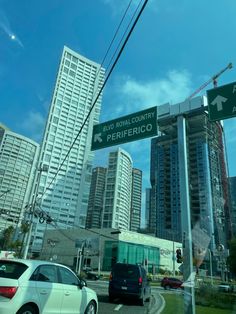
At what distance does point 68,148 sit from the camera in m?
84.8

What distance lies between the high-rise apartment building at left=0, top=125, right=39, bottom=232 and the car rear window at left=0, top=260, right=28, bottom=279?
2390 inches

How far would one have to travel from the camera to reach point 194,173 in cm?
1817

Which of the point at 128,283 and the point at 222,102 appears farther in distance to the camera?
the point at 128,283

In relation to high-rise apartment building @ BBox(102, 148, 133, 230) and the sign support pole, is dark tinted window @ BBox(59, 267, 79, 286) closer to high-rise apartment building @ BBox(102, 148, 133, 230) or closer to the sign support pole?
the sign support pole

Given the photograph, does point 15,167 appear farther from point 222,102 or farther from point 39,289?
point 39,289

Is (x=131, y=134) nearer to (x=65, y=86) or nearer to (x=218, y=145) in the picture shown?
(x=218, y=145)

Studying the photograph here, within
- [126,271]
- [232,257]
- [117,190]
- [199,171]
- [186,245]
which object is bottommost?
[126,271]

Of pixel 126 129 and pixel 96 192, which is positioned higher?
pixel 96 192

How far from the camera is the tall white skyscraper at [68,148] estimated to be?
64000mm

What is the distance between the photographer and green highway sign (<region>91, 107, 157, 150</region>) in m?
11.0

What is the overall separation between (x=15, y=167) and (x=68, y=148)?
53.5 feet

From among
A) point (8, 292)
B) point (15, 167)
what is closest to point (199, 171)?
point (8, 292)

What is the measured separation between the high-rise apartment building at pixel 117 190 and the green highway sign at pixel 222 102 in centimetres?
9141

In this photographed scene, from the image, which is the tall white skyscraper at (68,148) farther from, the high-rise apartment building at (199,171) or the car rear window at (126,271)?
the car rear window at (126,271)
